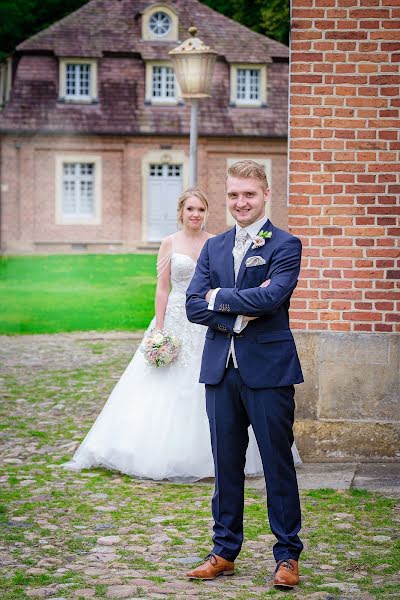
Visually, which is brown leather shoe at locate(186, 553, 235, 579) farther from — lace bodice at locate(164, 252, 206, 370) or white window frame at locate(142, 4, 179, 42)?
white window frame at locate(142, 4, 179, 42)

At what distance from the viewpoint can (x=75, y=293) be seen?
23516 millimetres

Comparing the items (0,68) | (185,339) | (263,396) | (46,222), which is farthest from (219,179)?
(263,396)

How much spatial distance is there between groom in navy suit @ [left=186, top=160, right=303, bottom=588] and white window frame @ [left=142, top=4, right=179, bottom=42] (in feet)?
108

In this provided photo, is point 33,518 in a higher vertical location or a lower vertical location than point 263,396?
lower

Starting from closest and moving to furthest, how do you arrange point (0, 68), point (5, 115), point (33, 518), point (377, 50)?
point (33, 518) < point (377, 50) < point (5, 115) < point (0, 68)

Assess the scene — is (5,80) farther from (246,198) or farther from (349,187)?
(246,198)

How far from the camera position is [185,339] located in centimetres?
808

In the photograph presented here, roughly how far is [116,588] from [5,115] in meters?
31.7

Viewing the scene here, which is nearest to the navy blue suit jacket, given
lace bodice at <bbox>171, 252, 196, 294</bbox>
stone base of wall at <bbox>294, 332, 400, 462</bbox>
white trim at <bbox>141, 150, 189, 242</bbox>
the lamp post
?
stone base of wall at <bbox>294, 332, 400, 462</bbox>

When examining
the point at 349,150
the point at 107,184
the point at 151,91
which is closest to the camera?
the point at 349,150

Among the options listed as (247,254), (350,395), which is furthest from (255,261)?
(350,395)

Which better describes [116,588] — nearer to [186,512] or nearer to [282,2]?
[186,512]

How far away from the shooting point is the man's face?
4.99 meters

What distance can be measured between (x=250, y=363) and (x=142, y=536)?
161 cm
